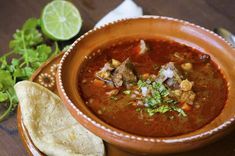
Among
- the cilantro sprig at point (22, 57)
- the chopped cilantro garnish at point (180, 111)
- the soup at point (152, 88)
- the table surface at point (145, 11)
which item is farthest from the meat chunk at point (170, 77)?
the table surface at point (145, 11)

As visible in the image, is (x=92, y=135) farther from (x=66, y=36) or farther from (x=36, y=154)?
(x=66, y=36)

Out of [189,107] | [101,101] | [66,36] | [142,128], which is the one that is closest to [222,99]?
[189,107]

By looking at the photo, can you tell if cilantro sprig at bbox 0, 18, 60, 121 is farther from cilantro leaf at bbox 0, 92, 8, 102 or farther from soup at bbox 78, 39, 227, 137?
soup at bbox 78, 39, 227, 137

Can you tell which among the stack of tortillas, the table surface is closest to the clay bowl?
the stack of tortillas

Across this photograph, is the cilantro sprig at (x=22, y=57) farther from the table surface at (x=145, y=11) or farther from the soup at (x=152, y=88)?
the soup at (x=152, y=88)

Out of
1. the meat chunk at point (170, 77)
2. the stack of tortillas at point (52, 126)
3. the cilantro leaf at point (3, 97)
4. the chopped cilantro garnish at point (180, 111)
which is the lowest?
the cilantro leaf at point (3, 97)

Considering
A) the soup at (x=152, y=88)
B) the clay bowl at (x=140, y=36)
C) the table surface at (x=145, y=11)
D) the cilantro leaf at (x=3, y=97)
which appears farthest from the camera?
the table surface at (x=145, y=11)
